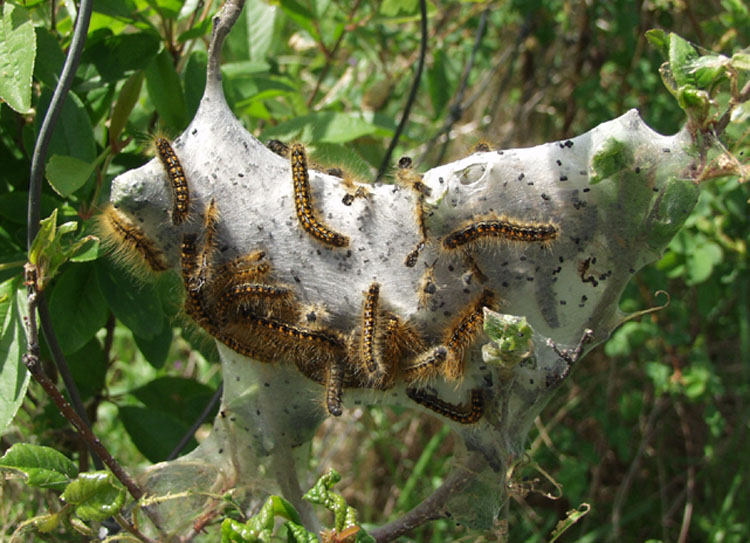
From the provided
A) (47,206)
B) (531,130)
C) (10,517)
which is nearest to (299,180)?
(47,206)

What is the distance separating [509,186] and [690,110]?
0.56 metres

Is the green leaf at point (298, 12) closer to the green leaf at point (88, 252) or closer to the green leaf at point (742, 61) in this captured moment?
the green leaf at point (88, 252)

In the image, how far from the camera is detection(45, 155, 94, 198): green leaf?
2170 millimetres

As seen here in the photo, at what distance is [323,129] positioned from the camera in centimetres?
302

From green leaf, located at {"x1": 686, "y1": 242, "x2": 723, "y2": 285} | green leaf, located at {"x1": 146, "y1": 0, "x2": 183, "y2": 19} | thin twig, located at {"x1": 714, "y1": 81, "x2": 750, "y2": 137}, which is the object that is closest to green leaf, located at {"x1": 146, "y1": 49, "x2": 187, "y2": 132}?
green leaf, located at {"x1": 146, "y1": 0, "x2": 183, "y2": 19}

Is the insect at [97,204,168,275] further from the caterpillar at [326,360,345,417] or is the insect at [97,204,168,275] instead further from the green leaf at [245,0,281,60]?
the green leaf at [245,0,281,60]

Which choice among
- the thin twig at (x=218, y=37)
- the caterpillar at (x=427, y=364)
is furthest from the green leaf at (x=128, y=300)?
the caterpillar at (x=427, y=364)

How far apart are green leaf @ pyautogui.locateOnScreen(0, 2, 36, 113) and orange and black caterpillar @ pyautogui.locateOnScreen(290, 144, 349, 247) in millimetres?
811

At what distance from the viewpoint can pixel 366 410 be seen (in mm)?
5262

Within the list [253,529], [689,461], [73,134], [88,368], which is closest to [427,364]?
[253,529]

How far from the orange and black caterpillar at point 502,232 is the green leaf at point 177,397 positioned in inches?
64.6

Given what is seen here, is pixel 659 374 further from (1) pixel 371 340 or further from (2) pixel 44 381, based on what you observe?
(2) pixel 44 381

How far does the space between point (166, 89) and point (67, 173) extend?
0.64 metres

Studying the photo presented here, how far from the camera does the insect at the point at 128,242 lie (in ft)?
7.39
